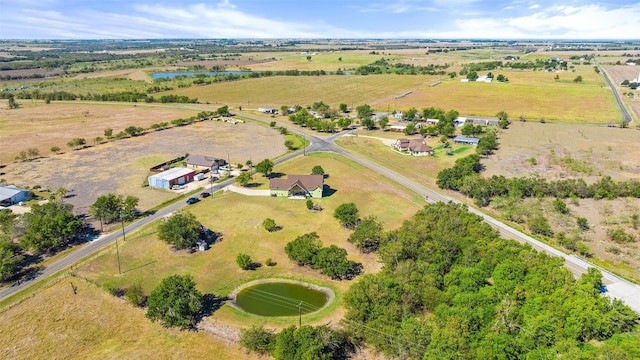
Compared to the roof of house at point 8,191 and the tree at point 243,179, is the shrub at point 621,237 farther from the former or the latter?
the roof of house at point 8,191

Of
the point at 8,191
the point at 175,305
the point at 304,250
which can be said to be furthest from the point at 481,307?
the point at 8,191

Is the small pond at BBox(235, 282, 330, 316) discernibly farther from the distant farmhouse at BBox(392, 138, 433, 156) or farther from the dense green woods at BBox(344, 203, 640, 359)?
the distant farmhouse at BBox(392, 138, 433, 156)

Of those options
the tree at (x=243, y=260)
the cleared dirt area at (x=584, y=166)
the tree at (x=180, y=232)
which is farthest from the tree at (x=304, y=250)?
the cleared dirt area at (x=584, y=166)

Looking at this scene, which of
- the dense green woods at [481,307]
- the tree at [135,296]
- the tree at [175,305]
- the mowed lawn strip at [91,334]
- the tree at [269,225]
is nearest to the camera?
the dense green woods at [481,307]

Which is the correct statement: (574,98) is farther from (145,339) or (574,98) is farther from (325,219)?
(145,339)

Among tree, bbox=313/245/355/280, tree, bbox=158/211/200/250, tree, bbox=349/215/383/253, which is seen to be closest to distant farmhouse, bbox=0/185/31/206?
tree, bbox=158/211/200/250

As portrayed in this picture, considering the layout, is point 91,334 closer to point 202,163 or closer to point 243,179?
point 243,179
